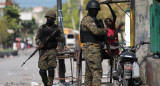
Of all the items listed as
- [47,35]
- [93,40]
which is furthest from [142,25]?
[93,40]

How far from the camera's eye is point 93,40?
723 cm

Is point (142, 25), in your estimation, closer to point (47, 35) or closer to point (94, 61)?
point (47, 35)

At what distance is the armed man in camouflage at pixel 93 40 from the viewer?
23.3ft

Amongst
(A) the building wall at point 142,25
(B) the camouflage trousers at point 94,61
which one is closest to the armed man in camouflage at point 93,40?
(B) the camouflage trousers at point 94,61

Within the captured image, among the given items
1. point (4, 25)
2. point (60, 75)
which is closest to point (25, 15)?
point (4, 25)

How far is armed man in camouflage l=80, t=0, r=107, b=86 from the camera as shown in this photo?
7109 mm

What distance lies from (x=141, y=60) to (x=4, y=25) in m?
56.2

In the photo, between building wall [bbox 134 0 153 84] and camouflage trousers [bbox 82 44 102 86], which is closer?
camouflage trousers [bbox 82 44 102 86]

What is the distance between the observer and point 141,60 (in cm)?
990

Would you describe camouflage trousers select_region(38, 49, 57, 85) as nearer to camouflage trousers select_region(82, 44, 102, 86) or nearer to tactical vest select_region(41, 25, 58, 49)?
tactical vest select_region(41, 25, 58, 49)

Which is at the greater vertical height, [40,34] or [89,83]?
[40,34]

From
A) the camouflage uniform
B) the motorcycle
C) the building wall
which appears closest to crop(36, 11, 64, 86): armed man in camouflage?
the motorcycle

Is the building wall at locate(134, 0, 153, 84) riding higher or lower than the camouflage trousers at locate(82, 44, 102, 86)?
higher

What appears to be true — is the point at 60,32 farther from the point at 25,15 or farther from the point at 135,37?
the point at 25,15
